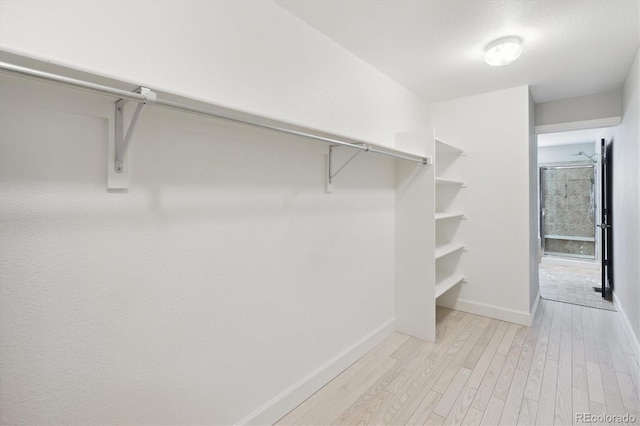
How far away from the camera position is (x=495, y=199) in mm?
3070

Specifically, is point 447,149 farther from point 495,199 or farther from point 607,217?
point 607,217

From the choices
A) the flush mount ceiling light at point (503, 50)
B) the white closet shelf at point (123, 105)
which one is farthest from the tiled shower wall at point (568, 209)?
the white closet shelf at point (123, 105)

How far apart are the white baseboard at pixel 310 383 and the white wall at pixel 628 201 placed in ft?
6.67

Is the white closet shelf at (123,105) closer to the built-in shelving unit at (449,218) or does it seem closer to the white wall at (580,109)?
the built-in shelving unit at (449,218)

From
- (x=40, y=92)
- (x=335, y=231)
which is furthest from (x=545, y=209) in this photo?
(x=40, y=92)

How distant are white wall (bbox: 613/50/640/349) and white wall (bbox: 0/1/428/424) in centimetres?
223

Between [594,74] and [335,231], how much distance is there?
2583 millimetres

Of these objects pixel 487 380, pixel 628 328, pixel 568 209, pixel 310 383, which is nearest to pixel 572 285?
pixel 628 328

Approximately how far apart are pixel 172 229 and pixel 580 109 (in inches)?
153

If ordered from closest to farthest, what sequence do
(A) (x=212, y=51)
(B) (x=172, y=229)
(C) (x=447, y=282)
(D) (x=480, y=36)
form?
(B) (x=172, y=229) → (A) (x=212, y=51) → (D) (x=480, y=36) → (C) (x=447, y=282)

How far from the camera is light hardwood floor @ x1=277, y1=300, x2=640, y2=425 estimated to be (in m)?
1.73

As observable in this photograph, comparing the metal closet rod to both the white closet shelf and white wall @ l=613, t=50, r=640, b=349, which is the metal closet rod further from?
white wall @ l=613, t=50, r=640, b=349

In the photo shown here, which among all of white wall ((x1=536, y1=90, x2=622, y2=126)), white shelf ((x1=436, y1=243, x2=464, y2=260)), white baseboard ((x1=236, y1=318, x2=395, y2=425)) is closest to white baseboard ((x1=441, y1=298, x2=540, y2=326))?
white shelf ((x1=436, y1=243, x2=464, y2=260))

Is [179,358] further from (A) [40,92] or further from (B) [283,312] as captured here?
(A) [40,92]
